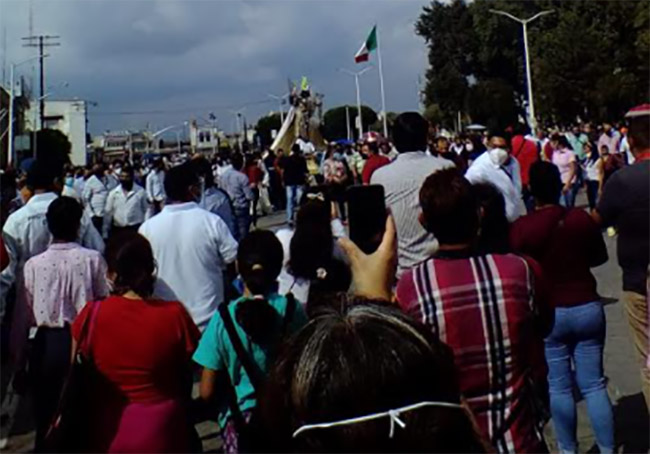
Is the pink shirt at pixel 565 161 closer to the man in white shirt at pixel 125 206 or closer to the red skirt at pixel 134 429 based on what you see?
the man in white shirt at pixel 125 206

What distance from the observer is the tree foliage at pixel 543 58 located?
44.3 m

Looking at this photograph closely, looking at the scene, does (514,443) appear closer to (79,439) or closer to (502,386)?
(502,386)

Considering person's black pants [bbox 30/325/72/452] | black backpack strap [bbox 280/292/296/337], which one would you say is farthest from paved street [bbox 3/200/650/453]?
black backpack strap [bbox 280/292/296/337]

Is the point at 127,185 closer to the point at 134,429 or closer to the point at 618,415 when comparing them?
the point at 618,415

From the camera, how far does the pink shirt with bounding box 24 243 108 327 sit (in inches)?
194

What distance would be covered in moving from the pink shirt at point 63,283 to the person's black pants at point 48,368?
0.22ft

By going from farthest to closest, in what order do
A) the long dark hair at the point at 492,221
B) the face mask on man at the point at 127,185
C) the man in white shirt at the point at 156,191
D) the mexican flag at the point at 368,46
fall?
the mexican flag at the point at 368,46 < the man in white shirt at the point at 156,191 < the face mask on man at the point at 127,185 < the long dark hair at the point at 492,221

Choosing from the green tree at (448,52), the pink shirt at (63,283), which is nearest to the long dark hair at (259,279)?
the pink shirt at (63,283)

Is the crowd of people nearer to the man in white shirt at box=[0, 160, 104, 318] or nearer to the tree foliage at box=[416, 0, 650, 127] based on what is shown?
the man in white shirt at box=[0, 160, 104, 318]

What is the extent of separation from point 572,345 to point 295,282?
→ 1570 mm

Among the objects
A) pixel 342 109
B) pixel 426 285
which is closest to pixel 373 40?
pixel 426 285

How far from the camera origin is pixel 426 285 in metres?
3.21

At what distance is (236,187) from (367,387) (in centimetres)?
1172

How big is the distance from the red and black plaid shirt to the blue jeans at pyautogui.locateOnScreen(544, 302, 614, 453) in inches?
75.8
